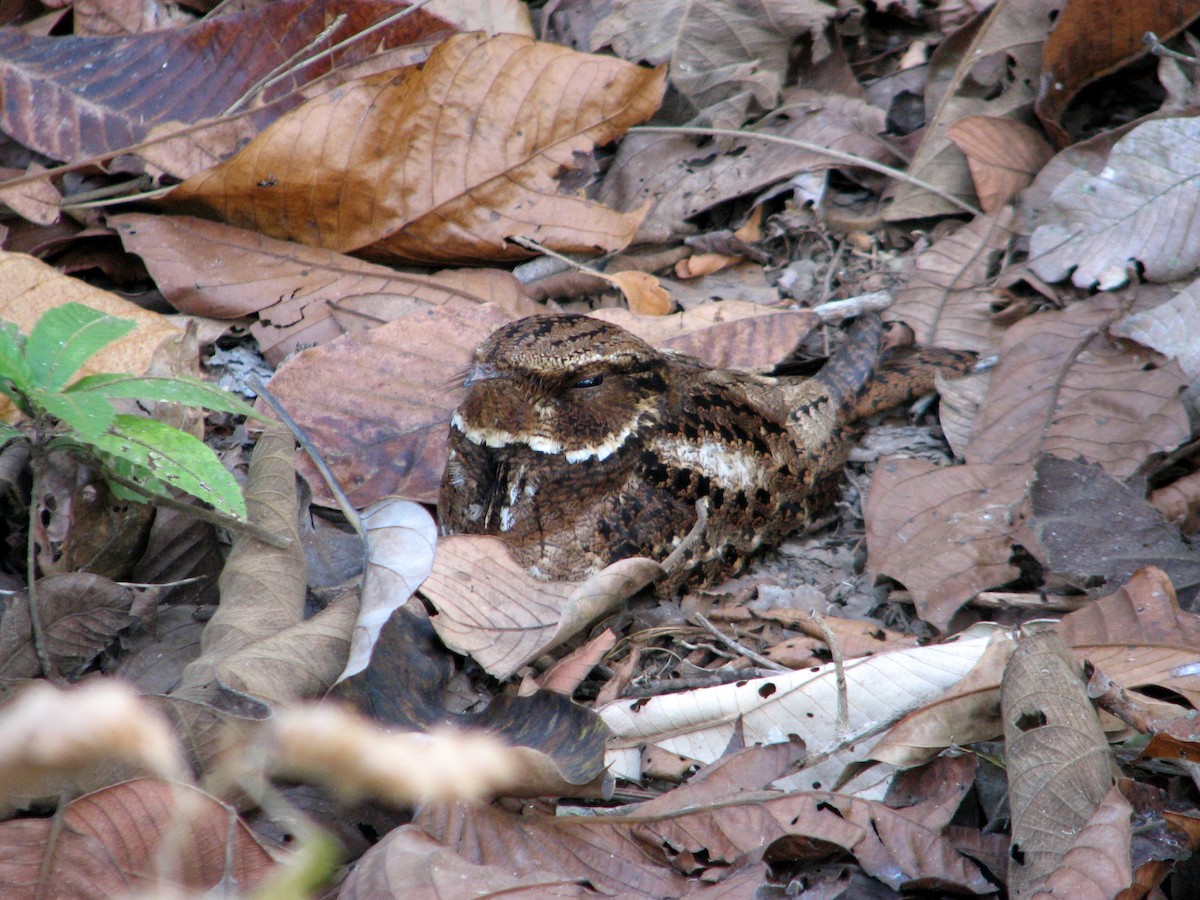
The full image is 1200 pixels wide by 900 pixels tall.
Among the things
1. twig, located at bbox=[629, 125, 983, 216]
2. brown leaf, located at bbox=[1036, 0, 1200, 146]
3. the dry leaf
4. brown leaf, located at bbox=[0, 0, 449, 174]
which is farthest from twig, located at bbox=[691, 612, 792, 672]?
brown leaf, located at bbox=[1036, 0, 1200, 146]

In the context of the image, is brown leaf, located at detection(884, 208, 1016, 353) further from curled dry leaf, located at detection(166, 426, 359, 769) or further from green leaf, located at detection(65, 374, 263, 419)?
green leaf, located at detection(65, 374, 263, 419)

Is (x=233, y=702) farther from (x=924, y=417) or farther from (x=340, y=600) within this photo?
(x=924, y=417)

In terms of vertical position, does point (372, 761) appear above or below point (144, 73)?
above

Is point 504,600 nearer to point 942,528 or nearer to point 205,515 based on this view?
point 205,515

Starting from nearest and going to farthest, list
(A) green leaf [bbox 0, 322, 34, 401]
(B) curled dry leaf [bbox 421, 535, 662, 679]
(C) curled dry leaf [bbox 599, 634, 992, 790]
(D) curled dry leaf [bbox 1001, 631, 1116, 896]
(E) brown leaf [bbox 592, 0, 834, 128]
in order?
(D) curled dry leaf [bbox 1001, 631, 1116, 896]
(A) green leaf [bbox 0, 322, 34, 401]
(C) curled dry leaf [bbox 599, 634, 992, 790]
(B) curled dry leaf [bbox 421, 535, 662, 679]
(E) brown leaf [bbox 592, 0, 834, 128]

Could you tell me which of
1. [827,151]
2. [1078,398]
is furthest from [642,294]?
[1078,398]

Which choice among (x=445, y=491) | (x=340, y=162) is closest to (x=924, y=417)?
(x=445, y=491)

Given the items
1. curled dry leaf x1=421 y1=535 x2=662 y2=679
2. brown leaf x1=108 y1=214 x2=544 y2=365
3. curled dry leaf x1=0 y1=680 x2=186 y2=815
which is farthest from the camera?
brown leaf x1=108 y1=214 x2=544 y2=365
